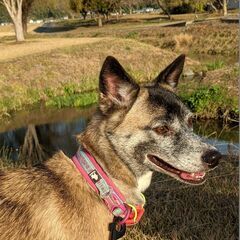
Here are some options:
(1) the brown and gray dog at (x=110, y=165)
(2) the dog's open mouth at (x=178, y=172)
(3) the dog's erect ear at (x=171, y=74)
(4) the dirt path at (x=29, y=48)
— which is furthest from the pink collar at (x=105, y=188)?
(4) the dirt path at (x=29, y=48)

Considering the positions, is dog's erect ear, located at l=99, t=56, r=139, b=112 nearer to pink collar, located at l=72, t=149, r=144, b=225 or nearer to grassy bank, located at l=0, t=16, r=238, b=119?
pink collar, located at l=72, t=149, r=144, b=225

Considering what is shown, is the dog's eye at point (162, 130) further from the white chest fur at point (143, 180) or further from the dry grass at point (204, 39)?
the dry grass at point (204, 39)

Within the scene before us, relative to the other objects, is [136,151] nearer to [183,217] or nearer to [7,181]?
[7,181]

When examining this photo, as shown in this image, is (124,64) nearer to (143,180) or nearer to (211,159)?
(143,180)

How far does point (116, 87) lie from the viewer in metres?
4.13

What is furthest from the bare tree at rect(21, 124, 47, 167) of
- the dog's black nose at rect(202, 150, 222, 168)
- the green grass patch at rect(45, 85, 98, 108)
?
the dog's black nose at rect(202, 150, 222, 168)

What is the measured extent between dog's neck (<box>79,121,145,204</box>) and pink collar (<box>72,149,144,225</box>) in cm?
5

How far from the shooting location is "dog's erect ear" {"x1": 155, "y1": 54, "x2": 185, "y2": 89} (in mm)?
4672

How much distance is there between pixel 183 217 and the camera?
623 centimetres

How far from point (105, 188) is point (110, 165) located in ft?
0.77

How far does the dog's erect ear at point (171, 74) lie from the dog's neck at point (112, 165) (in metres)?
0.96

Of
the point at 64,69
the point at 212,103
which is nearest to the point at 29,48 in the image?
the point at 64,69

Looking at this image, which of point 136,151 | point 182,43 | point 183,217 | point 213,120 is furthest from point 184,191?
point 182,43

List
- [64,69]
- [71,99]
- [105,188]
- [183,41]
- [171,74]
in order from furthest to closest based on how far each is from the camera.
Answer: [183,41], [64,69], [71,99], [171,74], [105,188]
